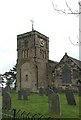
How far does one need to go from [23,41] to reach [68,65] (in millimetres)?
11031

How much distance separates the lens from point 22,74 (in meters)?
46.3

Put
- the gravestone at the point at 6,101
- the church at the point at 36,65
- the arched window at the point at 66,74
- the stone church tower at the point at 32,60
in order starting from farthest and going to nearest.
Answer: the stone church tower at the point at 32,60 < the church at the point at 36,65 < the arched window at the point at 66,74 < the gravestone at the point at 6,101

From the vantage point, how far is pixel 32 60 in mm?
44594

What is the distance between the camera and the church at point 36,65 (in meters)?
41.3

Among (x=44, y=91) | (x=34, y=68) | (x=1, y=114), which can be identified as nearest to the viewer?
(x=1, y=114)

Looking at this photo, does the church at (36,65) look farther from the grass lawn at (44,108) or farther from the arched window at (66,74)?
the grass lawn at (44,108)

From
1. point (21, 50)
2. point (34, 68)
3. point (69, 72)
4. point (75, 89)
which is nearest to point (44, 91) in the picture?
point (75, 89)

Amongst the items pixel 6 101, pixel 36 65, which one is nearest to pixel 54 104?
pixel 6 101

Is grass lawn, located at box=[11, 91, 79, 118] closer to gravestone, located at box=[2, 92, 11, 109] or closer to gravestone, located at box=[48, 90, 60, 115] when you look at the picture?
gravestone, located at box=[48, 90, 60, 115]

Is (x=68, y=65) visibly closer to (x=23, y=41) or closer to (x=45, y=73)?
(x=45, y=73)

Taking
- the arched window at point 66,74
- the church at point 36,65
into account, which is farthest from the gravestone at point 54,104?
the church at point 36,65

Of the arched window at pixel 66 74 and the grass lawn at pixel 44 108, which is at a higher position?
the arched window at pixel 66 74

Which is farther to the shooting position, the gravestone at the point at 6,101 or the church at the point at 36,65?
the church at the point at 36,65

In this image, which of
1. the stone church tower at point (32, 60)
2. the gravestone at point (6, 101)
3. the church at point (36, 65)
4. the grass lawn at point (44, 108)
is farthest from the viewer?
the stone church tower at point (32, 60)
